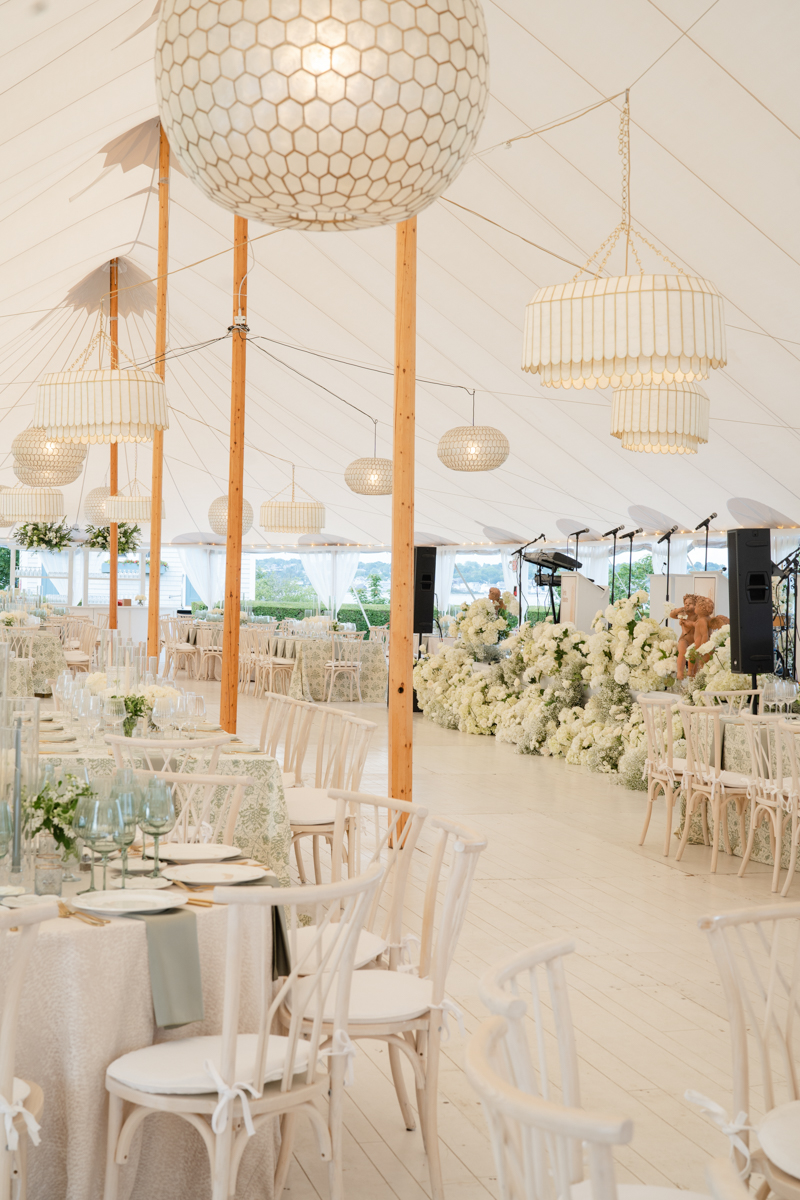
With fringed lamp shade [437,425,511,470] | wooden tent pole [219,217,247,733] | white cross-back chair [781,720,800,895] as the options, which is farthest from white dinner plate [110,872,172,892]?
fringed lamp shade [437,425,511,470]

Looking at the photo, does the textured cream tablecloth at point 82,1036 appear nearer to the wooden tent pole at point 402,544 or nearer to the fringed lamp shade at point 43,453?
the wooden tent pole at point 402,544

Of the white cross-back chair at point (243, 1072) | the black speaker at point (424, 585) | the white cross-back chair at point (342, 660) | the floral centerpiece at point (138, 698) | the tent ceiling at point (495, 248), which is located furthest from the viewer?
the white cross-back chair at point (342, 660)

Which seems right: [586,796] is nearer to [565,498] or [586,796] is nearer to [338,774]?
[338,774]

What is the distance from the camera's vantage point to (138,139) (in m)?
8.47

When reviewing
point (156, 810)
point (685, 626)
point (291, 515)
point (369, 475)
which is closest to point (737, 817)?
point (685, 626)

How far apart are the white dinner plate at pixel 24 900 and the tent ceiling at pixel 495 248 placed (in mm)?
3702

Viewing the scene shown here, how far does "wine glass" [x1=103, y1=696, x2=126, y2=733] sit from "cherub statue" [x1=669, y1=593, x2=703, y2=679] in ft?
16.0

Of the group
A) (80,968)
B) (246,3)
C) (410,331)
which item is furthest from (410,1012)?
(410,331)

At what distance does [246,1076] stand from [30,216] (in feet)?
22.2

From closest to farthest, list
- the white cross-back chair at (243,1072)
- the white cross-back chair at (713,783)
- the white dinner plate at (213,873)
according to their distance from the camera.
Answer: the white cross-back chair at (243,1072) < the white dinner plate at (213,873) < the white cross-back chair at (713,783)

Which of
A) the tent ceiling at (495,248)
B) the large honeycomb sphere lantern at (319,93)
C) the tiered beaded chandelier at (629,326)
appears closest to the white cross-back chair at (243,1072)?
the large honeycomb sphere lantern at (319,93)

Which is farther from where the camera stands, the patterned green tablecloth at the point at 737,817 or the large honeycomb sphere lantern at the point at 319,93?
the patterned green tablecloth at the point at 737,817

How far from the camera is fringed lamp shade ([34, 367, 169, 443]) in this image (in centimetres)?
540

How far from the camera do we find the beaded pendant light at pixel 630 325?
3865mm
